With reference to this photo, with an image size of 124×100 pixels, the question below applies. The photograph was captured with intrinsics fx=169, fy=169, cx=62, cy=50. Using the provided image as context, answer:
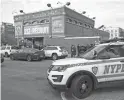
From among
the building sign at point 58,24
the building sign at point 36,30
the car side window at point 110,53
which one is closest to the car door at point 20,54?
the building sign at point 58,24

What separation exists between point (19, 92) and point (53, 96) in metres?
1.32

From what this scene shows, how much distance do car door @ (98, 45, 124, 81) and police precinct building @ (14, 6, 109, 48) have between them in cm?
2274

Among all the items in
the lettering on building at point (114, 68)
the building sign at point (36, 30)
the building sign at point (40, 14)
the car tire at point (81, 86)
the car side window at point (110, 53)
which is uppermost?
the building sign at point (40, 14)

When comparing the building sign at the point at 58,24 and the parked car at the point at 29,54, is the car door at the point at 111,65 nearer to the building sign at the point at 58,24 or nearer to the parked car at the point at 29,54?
the parked car at the point at 29,54

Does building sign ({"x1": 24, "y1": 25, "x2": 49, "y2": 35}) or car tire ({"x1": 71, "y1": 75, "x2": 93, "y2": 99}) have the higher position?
building sign ({"x1": 24, "y1": 25, "x2": 49, "y2": 35})

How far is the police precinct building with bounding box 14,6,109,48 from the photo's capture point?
1198 inches

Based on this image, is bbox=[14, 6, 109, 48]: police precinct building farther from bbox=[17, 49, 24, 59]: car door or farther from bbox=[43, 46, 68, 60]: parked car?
bbox=[17, 49, 24, 59]: car door

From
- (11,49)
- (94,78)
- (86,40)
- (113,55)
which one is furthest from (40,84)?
(86,40)

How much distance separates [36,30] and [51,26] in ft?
13.3

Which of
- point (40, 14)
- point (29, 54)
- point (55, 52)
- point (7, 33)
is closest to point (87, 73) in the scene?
point (29, 54)

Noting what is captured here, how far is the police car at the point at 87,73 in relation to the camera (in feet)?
17.5

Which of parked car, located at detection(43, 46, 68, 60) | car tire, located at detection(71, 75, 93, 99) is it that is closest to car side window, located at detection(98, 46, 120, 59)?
car tire, located at detection(71, 75, 93, 99)

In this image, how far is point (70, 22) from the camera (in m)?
32.5

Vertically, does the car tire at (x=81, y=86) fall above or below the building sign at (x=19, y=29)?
below
